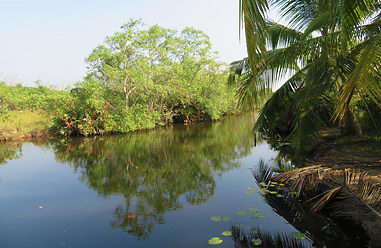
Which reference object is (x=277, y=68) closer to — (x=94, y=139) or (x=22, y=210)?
(x=22, y=210)

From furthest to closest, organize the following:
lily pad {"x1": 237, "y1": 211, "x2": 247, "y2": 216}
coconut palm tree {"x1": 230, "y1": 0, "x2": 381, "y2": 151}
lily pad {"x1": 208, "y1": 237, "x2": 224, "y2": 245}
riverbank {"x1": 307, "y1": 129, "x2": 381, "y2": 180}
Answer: riverbank {"x1": 307, "y1": 129, "x2": 381, "y2": 180}
lily pad {"x1": 237, "y1": 211, "x2": 247, "y2": 216}
lily pad {"x1": 208, "y1": 237, "x2": 224, "y2": 245}
coconut palm tree {"x1": 230, "y1": 0, "x2": 381, "y2": 151}

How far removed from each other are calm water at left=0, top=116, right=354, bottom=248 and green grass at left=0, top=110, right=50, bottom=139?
12.8 ft

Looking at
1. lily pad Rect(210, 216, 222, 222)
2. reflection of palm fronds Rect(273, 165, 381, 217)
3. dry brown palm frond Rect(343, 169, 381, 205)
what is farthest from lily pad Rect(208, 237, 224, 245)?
dry brown palm frond Rect(343, 169, 381, 205)

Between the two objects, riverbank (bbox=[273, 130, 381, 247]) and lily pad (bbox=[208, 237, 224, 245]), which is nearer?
riverbank (bbox=[273, 130, 381, 247])

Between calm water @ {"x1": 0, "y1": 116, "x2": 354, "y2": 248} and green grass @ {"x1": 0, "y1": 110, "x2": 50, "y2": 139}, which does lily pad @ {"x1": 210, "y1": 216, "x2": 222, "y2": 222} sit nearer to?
calm water @ {"x1": 0, "y1": 116, "x2": 354, "y2": 248}

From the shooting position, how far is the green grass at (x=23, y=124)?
13.7 m

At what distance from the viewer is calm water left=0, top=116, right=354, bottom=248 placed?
4062 mm

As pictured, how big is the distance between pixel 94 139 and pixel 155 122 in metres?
5.26

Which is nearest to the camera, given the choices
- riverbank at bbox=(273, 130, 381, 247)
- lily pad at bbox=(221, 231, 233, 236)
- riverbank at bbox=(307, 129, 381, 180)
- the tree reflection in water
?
riverbank at bbox=(273, 130, 381, 247)

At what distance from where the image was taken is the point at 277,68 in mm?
5855

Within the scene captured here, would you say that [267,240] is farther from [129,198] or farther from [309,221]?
[129,198]

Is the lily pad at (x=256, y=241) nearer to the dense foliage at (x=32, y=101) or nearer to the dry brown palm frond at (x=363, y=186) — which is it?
the dry brown palm frond at (x=363, y=186)

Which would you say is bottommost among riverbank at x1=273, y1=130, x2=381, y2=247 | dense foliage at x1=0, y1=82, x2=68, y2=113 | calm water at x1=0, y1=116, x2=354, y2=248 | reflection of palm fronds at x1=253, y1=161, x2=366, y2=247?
calm water at x1=0, y1=116, x2=354, y2=248

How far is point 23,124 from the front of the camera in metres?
14.7
